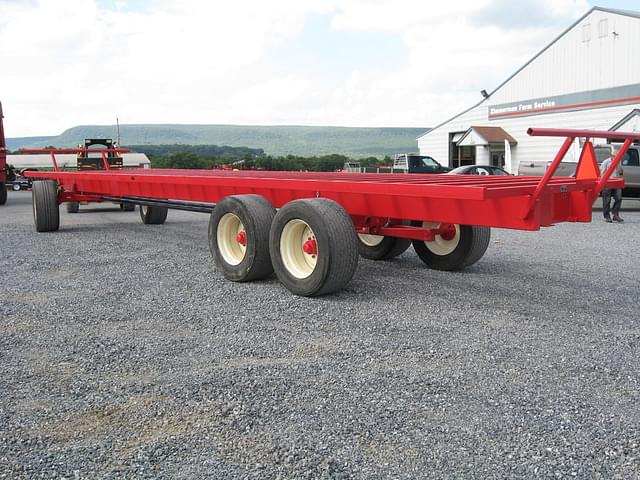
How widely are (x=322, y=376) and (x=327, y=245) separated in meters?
1.73

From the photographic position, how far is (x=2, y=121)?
17625 mm

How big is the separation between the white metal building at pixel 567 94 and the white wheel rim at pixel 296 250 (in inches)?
776

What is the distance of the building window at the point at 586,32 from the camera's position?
24.7 meters

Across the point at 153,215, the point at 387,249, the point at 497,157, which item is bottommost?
the point at 387,249

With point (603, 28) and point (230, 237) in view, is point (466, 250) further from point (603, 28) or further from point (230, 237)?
point (603, 28)

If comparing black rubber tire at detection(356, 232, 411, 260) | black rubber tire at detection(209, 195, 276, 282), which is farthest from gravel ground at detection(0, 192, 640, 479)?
black rubber tire at detection(356, 232, 411, 260)

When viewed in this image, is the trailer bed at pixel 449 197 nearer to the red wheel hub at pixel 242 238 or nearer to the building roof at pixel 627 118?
the red wheel hub at pixel 242 238

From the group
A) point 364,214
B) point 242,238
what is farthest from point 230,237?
point 364,214

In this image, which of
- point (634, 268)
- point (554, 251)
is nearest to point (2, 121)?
point (554, 251)

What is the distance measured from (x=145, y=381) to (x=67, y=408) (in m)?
0.45

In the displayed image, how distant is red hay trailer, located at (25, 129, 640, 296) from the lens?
15.1 feet

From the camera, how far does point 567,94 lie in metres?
26.1

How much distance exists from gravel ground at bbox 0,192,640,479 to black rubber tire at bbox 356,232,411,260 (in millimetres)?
574

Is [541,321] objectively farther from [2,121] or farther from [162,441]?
[2,121]
